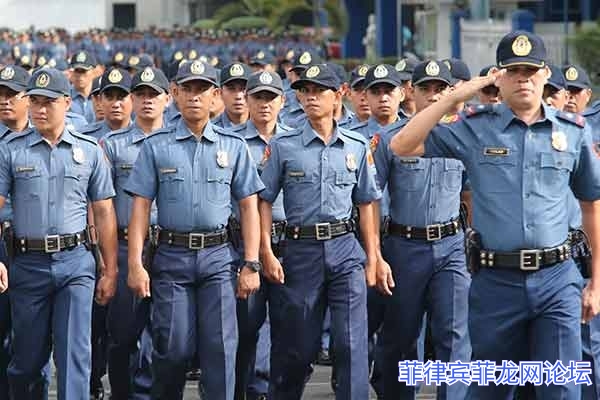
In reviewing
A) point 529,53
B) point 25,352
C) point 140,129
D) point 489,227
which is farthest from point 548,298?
point 140,129

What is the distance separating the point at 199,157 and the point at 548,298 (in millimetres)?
2474

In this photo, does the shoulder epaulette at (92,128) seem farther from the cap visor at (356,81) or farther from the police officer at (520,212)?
the police officer at (520,212)

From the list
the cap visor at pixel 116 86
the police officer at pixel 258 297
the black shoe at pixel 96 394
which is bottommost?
the black shoe at pixel 96 394

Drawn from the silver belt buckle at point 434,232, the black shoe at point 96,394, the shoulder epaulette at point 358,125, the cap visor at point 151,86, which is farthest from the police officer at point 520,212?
the black shoe at point 96,394

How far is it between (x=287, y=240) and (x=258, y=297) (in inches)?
26.3

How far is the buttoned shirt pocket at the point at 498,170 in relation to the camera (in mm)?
8641

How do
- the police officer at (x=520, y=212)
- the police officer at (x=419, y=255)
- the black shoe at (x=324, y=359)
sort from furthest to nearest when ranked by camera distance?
the black shoe at (x=324, y=359) → the police officer at (x=419, y=255) → the police officer at (x=520, y=212)

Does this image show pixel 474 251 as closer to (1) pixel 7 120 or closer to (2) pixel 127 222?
(2) pixel 127 222

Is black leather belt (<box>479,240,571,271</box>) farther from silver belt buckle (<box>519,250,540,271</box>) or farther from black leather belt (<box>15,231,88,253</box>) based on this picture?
black leather belt (<box>15,231,88,253</box>)

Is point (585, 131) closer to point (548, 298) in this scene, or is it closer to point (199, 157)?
point (548, 298)

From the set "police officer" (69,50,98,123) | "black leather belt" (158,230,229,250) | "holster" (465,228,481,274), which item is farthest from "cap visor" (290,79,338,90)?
"police officer" (69,50,98,123)

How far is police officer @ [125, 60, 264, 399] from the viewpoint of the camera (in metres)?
10.0

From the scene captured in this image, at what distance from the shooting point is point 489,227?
28.6 feet

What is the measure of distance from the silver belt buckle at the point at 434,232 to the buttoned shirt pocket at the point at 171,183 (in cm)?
167
